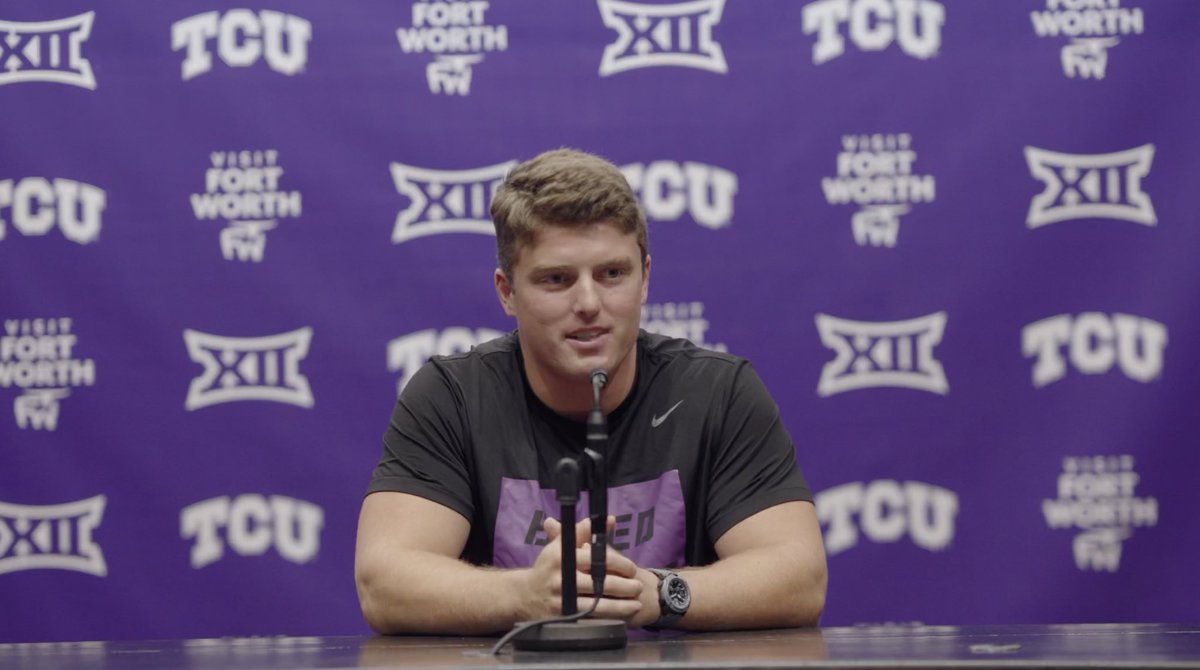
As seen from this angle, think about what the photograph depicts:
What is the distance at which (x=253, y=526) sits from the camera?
8.91ft

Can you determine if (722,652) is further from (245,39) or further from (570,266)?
(245,39)

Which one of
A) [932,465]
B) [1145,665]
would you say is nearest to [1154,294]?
[932,465]

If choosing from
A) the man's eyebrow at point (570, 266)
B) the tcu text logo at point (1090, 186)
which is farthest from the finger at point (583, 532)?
the tcu text logo at point (1090, 186)

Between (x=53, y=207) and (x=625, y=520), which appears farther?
(x=53, y=207)

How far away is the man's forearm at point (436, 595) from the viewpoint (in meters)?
1.63

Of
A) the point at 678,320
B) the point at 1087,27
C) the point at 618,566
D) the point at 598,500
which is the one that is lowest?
the point at 618,566

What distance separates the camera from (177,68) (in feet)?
9.09

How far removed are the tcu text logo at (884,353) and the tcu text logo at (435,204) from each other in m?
0.80

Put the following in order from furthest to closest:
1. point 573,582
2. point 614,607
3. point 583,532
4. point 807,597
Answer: point 807,597, point 583,532, point 614,607, point 573,582

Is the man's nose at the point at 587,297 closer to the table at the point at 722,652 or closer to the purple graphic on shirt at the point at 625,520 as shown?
the purple graphic on shirt at the point at 625,520

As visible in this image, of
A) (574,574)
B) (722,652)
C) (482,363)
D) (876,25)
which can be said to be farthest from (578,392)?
(876,25)

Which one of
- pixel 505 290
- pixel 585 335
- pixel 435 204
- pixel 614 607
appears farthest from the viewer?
pixel 435 204

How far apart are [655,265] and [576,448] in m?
0.83

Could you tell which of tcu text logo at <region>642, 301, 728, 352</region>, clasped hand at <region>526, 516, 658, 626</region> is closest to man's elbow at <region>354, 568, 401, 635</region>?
clasped hand at <region>526, 516, 658, 626</region>
